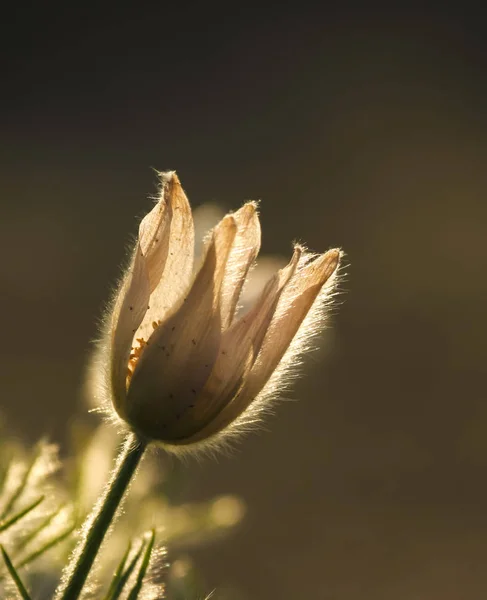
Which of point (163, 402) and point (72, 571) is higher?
point (163, 402)

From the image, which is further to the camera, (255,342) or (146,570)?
(255,342)

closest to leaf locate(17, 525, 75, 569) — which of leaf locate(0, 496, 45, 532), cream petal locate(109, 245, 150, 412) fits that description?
leaf locate(0, 496, 45, 532)

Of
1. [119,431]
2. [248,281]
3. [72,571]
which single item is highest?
[248,281]

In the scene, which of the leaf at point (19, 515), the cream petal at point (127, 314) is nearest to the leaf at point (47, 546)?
the leaf at point (19, 515)

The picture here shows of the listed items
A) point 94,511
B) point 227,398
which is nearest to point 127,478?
point 94,511

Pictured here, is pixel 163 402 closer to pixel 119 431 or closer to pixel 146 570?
pixel 119 431

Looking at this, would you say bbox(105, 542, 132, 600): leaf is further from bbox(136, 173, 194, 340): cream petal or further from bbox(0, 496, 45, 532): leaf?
bbox(136, 173, 194, 340): cream petal
